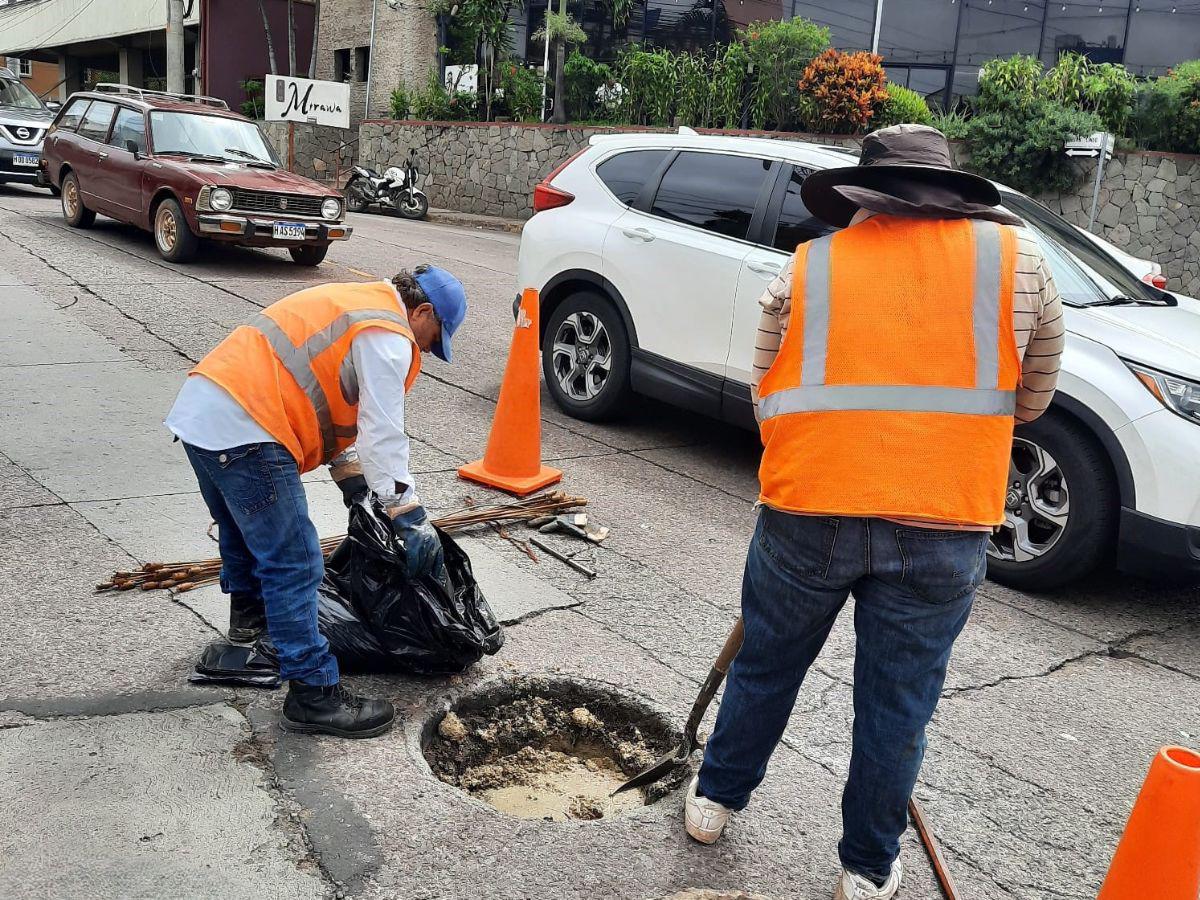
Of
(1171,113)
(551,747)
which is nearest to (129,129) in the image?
(551,747)

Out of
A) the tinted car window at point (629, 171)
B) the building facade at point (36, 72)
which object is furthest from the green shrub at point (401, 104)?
the building facade at point (36, 72)

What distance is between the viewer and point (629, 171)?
274 inches

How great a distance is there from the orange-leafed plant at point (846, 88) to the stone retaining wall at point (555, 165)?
0.37 meters

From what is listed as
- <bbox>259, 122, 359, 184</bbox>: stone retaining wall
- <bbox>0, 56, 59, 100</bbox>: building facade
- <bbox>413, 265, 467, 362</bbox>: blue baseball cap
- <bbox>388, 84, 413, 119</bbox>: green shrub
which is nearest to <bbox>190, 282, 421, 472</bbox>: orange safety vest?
<bbox>413, 265, 467, 362</bbox>: blue baseball cap

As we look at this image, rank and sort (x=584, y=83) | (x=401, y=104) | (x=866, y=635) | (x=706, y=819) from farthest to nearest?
(x=401, y=104) < (x=584, y=83) < (x=706, y=819) < (x=866, y=635)

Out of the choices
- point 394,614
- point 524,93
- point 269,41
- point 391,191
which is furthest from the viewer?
point 269,41

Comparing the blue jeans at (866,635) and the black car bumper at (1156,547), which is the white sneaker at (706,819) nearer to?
the blue jeans at (866,635)

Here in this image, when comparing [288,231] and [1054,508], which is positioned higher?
[288,231]

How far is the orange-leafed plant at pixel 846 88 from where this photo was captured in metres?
16.6

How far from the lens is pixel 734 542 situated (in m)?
5.34

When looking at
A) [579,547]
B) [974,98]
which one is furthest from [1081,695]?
[974,98]

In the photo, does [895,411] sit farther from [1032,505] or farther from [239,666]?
[1032,505]

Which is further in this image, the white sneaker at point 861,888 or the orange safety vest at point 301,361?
the orange safety vest at point 301,361

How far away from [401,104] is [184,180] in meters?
15.2
